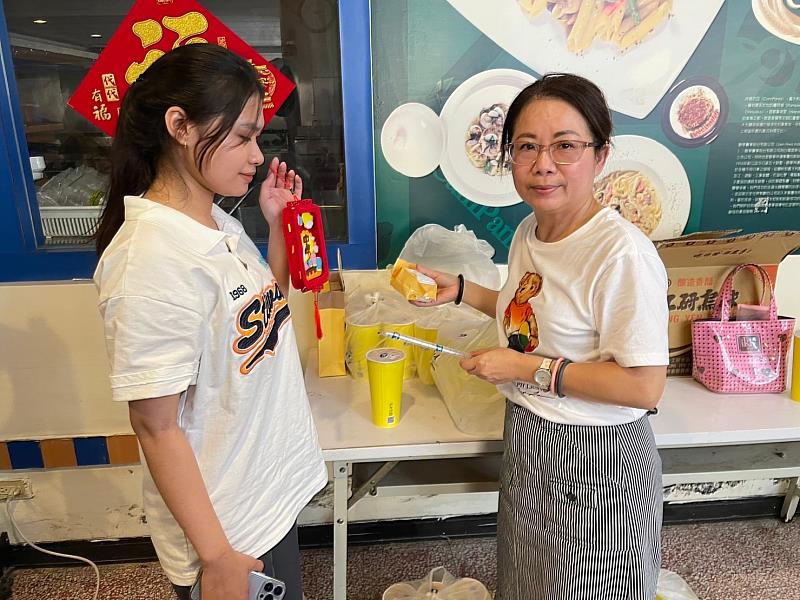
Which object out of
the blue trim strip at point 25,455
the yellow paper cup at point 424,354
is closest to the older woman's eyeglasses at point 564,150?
the yellow paper cup at point 424,354

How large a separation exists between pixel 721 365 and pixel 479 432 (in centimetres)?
73

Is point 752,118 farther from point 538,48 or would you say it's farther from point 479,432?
point 479,432

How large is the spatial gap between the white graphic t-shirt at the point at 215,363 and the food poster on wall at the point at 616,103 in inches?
31.7

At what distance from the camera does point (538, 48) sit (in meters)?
1.70

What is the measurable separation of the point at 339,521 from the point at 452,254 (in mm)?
795

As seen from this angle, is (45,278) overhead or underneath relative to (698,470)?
overhead

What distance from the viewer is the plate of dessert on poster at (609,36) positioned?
166 centimetres

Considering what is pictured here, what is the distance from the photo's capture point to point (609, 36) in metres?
1.70

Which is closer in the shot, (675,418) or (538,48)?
(675,418)

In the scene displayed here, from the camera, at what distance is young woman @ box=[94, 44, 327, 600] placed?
81 centimetres

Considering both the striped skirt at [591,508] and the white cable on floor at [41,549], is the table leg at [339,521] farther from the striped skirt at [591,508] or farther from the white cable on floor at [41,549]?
the white cable on floor at [41,549]

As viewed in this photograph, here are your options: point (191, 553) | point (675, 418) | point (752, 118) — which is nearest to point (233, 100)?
point (191, 553)

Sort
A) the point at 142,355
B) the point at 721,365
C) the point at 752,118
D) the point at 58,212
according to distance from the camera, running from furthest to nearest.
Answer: the point at 752,118 < the point at 58,212 < the point at 721,365 < the point at 142,355

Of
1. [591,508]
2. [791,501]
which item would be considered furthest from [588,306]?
[791,501]
